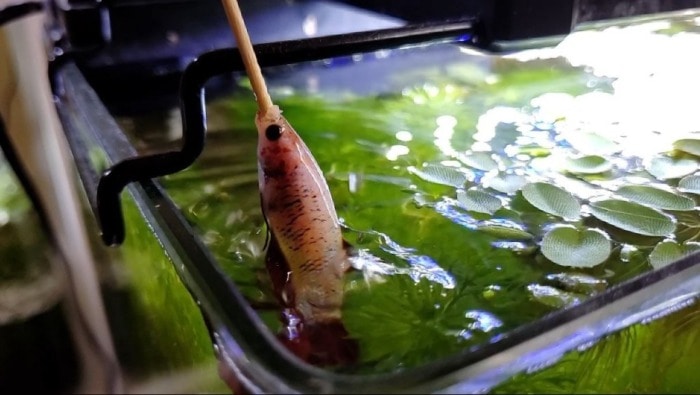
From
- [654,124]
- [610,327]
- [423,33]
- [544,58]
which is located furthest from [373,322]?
[544,58]

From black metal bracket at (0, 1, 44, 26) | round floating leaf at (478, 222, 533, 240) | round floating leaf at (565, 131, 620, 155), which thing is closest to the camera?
round floating leaf at (478, 222, 533, 240)

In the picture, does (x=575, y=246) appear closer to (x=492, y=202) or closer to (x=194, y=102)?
(x=492, y=202)

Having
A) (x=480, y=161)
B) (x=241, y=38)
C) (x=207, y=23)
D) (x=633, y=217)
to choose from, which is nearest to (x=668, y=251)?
(x=633, y=217)

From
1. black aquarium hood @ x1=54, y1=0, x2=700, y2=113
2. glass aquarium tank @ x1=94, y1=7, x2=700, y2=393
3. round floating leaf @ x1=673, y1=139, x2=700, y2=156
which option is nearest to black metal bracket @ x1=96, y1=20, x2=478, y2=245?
glass aquarium tank @ x1=94, y1=7, x2=700, y2=393

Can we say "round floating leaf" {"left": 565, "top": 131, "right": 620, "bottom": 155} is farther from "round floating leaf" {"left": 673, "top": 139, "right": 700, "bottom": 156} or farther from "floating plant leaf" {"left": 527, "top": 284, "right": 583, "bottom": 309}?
"floating plant leaf" {"left": 527, "top": 284, "right": 583, "bottom": 309}

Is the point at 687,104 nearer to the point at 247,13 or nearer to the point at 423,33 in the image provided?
the point at 423,33
